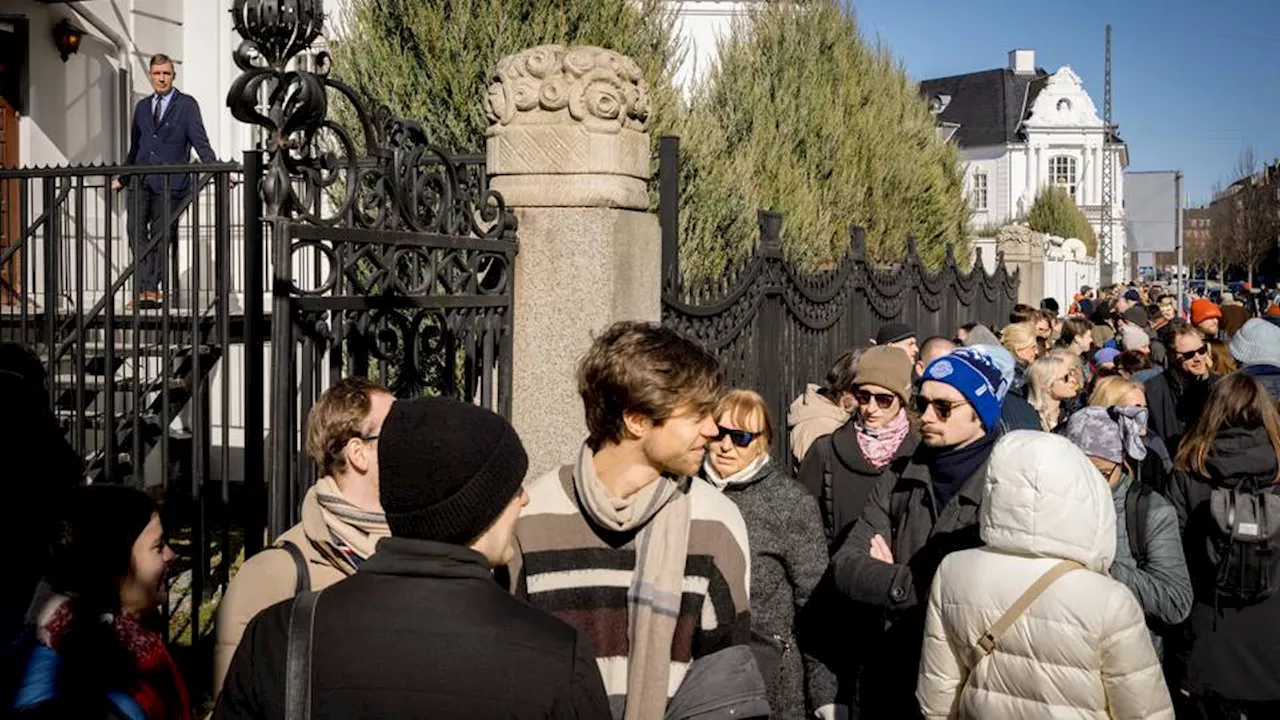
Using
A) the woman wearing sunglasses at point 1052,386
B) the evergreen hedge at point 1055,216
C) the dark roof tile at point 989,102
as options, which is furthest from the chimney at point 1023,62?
the woman wearing sunglasses at point 1052,386

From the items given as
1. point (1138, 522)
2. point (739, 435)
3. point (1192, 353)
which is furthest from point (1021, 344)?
point (739, 435)

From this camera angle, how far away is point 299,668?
8.00ft

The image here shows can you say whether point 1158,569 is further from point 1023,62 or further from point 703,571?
point 1023,62

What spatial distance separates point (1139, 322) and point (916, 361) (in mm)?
7340

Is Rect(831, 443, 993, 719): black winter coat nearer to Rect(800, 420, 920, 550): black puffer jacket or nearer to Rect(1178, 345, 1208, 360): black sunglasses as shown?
Rect(800, 420, 920, 550): black puffer jacket

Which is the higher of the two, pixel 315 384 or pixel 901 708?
pixel 315 384

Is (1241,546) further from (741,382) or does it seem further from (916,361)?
(916,361)

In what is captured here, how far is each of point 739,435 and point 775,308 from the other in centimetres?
360

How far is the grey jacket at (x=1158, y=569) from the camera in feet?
17.0

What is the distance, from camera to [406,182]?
196 inches

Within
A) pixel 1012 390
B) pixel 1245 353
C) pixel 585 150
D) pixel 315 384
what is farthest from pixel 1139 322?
pixel 315 384

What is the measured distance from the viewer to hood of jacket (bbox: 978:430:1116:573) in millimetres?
3986

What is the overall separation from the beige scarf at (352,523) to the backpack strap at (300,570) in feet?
0.34

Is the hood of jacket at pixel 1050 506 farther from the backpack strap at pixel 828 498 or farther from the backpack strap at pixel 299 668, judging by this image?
the backpack strap at pixel 299 668
